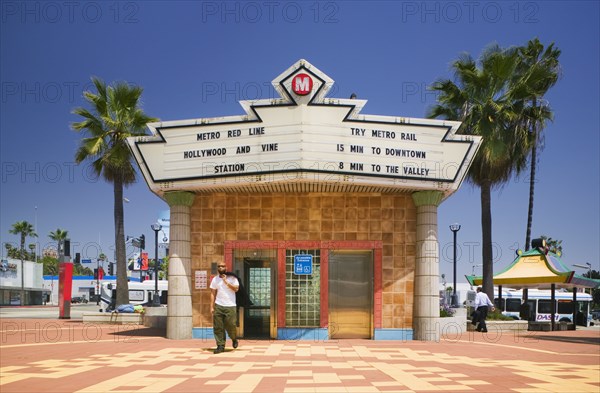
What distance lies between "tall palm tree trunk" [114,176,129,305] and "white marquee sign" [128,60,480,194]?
12211mm

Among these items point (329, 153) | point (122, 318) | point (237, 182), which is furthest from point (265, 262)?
point (122, 318)

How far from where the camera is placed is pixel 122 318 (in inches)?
928

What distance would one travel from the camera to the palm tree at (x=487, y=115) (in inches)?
985

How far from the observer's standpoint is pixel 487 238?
26.5m

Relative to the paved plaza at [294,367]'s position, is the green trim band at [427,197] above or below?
above

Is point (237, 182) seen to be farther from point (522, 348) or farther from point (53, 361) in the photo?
point (522, 348)

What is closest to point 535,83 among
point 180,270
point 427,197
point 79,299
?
point 427,197

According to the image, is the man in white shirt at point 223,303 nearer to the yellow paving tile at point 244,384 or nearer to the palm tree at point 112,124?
the yellow paving tile at point 244,384

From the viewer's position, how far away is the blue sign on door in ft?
52.7

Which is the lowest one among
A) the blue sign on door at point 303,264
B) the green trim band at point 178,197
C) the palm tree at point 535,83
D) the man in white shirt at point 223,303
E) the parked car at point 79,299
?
the parked car at point 79,299

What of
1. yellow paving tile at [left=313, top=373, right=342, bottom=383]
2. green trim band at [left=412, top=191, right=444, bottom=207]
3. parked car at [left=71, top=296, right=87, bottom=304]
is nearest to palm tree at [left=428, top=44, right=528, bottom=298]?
green trim band at [left=412, top=191, right=444, bottom=207]

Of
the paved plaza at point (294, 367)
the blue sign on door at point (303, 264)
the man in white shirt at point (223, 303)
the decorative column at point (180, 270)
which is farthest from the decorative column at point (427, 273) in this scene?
the decorative column at point (180, 270)

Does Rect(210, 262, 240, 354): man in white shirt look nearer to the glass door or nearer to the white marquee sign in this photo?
the white marquee sign

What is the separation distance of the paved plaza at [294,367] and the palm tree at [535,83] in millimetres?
13322
